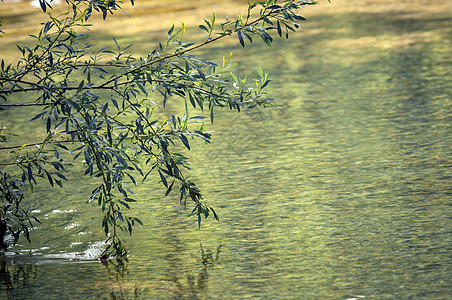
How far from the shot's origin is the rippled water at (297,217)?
4387 millimetres

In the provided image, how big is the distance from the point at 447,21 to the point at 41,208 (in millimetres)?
11344

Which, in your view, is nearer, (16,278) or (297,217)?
(16,278)

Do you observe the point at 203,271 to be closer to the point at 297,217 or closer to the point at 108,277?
the point at 108,277

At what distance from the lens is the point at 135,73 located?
4734mm

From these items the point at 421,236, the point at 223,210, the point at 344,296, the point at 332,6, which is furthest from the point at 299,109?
the point at 332,6

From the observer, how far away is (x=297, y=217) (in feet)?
18.0

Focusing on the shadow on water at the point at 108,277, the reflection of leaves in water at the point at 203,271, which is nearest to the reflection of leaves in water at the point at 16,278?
the shadow on water at the point at 108,277

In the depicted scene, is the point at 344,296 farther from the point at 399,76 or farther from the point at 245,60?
the point at 245,60

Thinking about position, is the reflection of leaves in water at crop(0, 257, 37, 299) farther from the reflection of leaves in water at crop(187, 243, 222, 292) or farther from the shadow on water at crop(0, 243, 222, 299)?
the reflection of leaves in water at crop(187, 243, 222, 292)

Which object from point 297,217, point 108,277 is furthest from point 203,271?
point 297,217

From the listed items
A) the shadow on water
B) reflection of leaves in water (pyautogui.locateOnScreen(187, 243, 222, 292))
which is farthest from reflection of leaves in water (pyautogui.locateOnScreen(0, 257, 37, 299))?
reflection of leaves in water (pyautogui.locateOnScreen(187, 243, 222, 292))

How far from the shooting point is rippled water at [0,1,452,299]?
14.4 feet

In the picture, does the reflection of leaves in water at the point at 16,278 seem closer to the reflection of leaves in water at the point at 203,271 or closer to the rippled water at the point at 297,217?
the rippled water at the point at 297,217

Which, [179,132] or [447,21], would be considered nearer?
[179,132]
